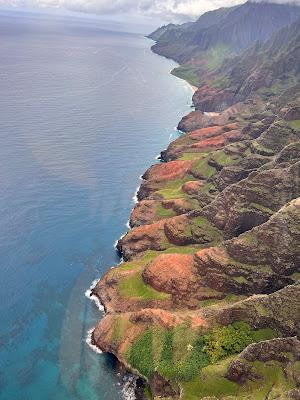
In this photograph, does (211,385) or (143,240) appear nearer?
(211,385)

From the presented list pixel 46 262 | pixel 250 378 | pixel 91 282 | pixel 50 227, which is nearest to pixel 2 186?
pixel 50 227

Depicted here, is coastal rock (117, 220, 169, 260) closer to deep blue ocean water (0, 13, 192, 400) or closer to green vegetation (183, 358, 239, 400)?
deep blue ocean water (0, 13, 192, 400)

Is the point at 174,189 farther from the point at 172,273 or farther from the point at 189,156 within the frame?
the point at 172,273

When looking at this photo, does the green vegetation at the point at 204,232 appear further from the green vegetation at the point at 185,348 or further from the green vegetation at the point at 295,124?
the green vegetation at the point at 295,124

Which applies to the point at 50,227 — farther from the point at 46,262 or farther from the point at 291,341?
the point at 291,341

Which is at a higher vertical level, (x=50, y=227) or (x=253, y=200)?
(x=253, y=200)

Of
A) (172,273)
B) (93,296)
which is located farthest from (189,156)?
(172,273)
